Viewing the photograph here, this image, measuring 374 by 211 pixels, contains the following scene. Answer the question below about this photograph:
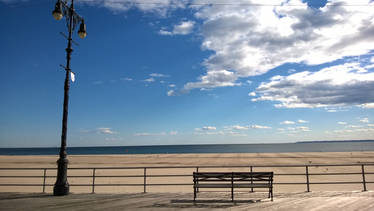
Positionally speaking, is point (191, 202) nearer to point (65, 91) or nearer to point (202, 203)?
point (202, 203)

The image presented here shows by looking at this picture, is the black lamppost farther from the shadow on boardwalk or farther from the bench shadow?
the bench shadow

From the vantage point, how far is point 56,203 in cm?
795

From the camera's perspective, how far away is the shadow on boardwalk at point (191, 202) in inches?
287

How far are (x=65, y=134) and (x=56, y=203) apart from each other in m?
2.65

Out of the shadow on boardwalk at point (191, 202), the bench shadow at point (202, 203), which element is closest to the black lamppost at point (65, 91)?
the shadow on boardwalk at point (191, 202)

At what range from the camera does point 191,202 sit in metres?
8.05

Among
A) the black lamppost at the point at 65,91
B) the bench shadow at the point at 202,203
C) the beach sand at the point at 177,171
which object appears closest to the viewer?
the bench shadow at the point at 202,203

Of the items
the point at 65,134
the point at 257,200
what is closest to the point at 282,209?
the point at 257,200

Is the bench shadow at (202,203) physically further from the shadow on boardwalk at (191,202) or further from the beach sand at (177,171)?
the beach sand at (177,171)

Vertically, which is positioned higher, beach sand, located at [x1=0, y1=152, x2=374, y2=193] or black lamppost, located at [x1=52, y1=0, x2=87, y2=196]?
black lamppost, located at [x1=52, y1=0, x2=87, y2=196]

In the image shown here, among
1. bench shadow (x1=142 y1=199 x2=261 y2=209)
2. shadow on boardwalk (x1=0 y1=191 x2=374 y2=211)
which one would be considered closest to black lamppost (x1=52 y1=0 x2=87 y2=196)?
shadow on boardwalk (x1=0 y1=191 x2=374 y2=211)

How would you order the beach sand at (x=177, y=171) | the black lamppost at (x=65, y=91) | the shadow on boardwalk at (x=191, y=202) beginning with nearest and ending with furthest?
the shadow on boardwalk at (x=191, y=202) < the black lamppost at (x=65, y=91) < the beach sand at (x=177, y=171)

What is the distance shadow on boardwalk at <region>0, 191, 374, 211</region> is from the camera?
728 centimetres

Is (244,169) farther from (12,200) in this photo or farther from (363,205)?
(12,200)
